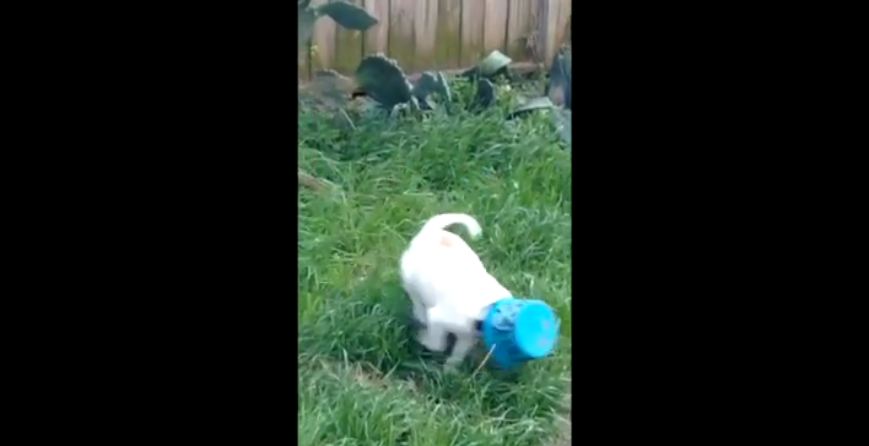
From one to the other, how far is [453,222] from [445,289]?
0.08 metres

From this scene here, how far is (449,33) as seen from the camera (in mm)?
1781

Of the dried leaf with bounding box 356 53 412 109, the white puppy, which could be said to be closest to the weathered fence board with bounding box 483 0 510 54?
the dried leaf with bounding box 356 53 412 109

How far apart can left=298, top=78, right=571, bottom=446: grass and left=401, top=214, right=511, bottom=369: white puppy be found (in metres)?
0.01

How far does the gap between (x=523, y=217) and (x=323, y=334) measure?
0.27 m

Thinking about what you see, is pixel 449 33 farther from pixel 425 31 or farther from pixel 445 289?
pixel 445 289

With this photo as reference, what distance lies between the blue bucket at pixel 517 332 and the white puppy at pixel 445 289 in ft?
0.05

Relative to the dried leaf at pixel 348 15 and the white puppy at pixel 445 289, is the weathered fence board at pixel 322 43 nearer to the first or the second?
the dried leaf at pixel 348 15

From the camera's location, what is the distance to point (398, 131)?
5.84ft

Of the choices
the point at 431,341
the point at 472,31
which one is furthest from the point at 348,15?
the point at 431,341

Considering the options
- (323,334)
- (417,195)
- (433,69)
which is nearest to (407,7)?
(433,69)

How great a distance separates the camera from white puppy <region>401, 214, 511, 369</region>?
1.75m

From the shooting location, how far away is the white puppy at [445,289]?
1750 millimetres

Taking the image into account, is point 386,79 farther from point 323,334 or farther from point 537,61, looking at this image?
point 323,334

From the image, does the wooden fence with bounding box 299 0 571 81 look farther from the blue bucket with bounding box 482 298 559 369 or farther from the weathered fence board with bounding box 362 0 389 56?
the blue bucket with bounding box 482 298 559 369
